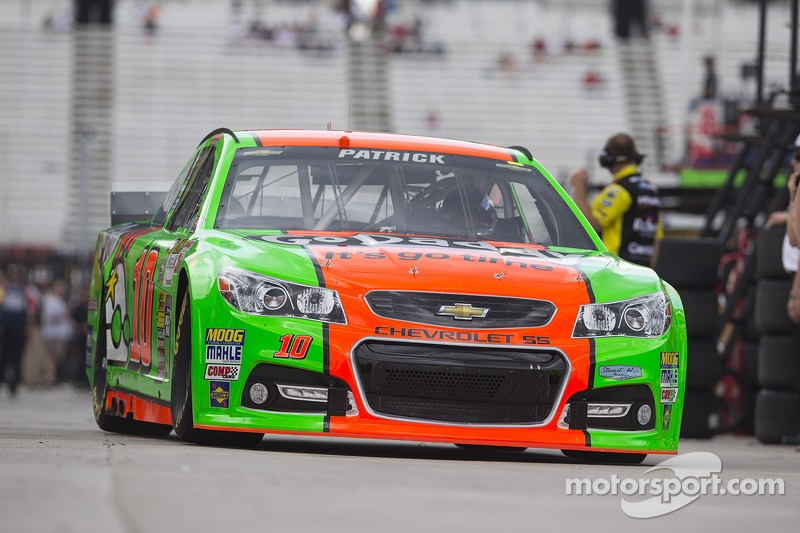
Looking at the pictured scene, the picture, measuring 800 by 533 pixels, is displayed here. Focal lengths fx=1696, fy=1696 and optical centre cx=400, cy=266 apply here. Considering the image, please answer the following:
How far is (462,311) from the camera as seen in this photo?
666 cm

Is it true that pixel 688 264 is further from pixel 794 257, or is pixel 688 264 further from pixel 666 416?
pixel 666 416

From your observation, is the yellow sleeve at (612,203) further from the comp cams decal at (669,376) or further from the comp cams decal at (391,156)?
the comp cams decal at (669,376)

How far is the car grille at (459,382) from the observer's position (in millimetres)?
6562

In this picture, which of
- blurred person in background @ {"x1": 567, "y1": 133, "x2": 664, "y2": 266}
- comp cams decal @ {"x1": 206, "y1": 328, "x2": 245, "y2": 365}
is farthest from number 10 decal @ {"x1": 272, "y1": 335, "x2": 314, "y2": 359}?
blurred person in background @ {"x1": 567, "y1": 133, "x2": 664, "y2": 266}

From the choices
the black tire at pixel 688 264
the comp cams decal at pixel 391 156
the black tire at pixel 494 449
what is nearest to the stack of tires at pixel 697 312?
the black tire at pixel 688 264

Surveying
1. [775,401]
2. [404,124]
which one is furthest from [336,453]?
[404,124]

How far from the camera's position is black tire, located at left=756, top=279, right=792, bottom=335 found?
1136cm

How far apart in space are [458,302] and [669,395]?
3.49ft

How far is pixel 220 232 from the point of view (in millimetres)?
7215

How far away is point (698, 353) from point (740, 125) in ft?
41.9

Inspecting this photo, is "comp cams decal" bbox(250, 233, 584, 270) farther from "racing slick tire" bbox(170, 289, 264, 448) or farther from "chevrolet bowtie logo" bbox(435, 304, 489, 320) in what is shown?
"racing slick tire" bbox(170, 289, 264, 448)

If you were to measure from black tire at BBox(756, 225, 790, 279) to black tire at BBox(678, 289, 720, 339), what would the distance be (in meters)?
0.38

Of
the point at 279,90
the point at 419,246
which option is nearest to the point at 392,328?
the point at 419,246

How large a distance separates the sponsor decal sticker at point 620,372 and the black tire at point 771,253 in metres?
4.78
